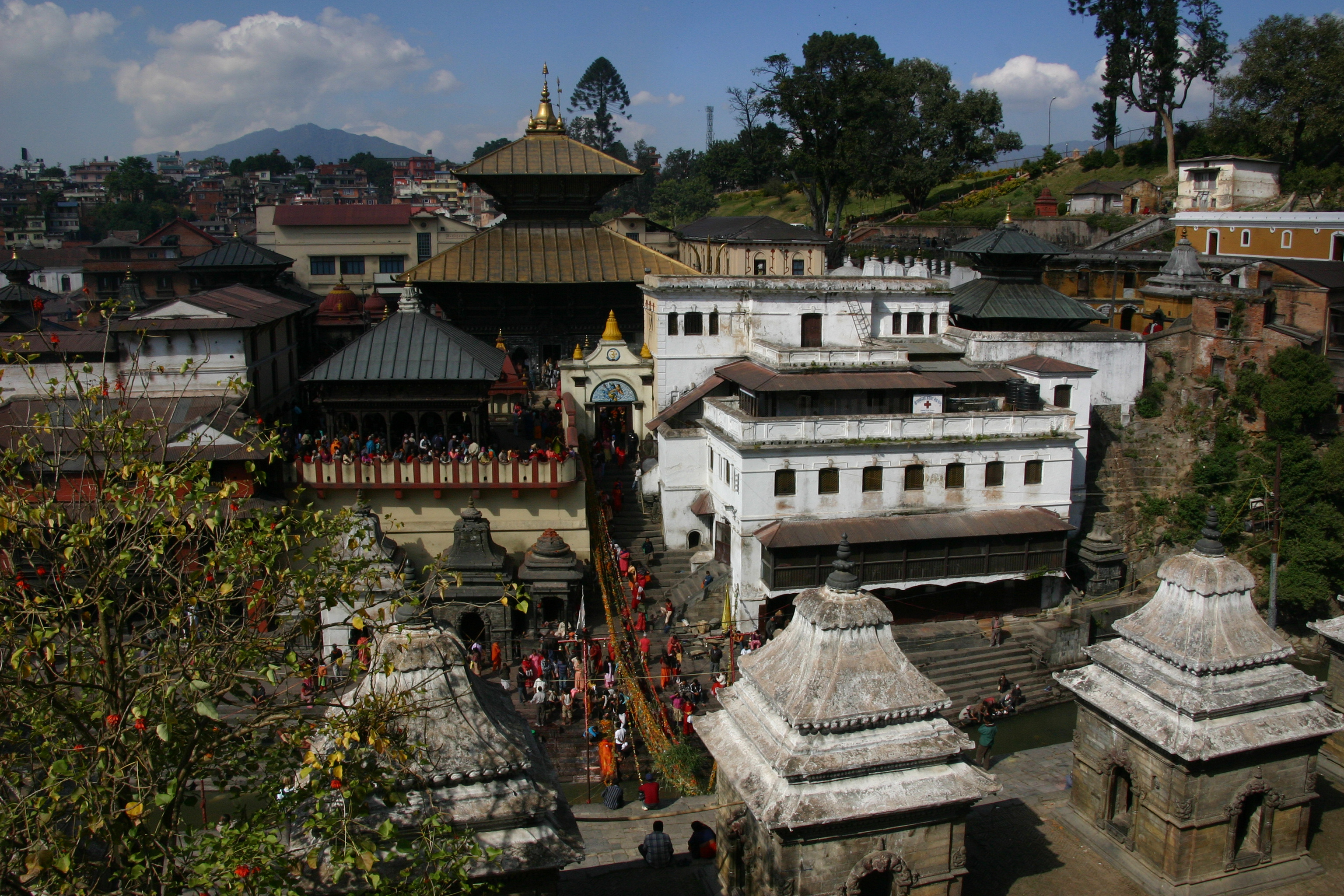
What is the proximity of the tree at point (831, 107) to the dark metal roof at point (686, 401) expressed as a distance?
1265 inches

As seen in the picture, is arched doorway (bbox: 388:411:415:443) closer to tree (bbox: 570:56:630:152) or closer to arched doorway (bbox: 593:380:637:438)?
arched doorway (bbox: 593:380:637:438)

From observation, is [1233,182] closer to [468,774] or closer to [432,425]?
[432,425]

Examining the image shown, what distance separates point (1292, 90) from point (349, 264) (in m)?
53.3

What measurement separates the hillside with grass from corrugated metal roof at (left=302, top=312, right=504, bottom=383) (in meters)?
43.1

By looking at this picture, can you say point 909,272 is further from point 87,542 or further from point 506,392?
point 87,542

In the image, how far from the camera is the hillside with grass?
214 feet

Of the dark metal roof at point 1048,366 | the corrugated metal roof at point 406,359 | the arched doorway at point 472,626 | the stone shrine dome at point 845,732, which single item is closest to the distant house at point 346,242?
the corrugated metal roof at point 406,359

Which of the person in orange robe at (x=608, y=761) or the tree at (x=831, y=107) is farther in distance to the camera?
the tree at (x=831, y=107)

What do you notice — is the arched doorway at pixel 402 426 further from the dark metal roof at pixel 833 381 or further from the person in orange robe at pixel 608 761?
the person in orange robe at pixel 608 761

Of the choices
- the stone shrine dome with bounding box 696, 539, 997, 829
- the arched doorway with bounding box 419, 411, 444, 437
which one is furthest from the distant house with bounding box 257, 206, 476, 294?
the stone shrine dome with bounding box 696, 539, 997, 829

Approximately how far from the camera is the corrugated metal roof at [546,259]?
38938 mm

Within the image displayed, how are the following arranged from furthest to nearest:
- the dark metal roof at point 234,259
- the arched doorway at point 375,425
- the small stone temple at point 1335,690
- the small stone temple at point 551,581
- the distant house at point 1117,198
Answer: the distant house at point 1117,198 → the dark metal roof at point 234,259 → the arched doorway at point 375,425 → the small stone temple at point 551,581 → the small stone temple at point 1335,690

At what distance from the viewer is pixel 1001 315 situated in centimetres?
3694

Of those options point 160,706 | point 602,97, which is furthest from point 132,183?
point 160,706
